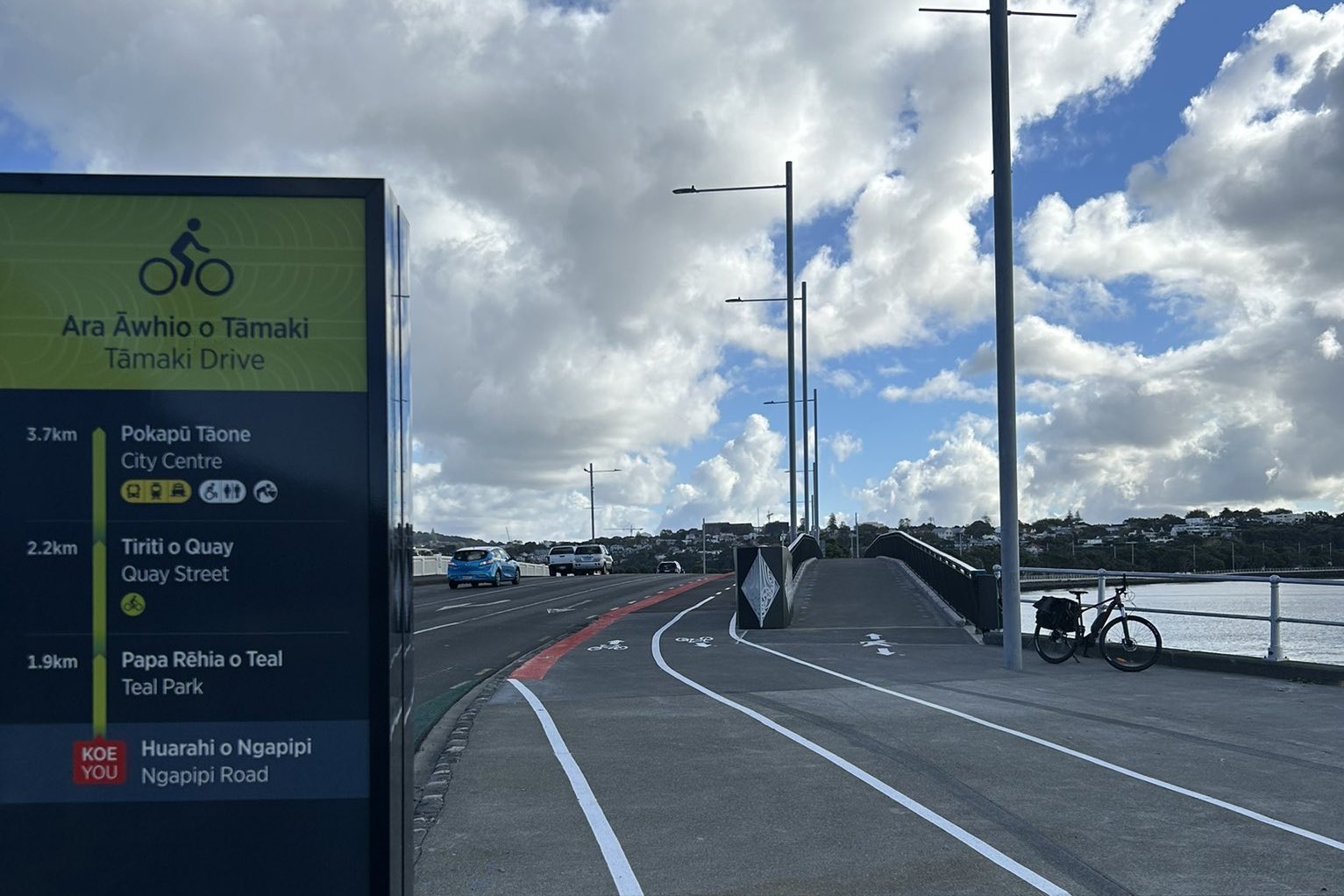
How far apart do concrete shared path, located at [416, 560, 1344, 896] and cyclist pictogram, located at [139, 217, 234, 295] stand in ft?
10.7

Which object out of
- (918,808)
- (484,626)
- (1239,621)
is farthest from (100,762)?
(1239,621)

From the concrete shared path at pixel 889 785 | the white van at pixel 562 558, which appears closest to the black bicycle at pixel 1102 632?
the concrete shared path at pixel 889 785

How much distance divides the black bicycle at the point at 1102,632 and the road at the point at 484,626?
756 centimetres

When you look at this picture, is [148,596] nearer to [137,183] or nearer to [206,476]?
[206,476]

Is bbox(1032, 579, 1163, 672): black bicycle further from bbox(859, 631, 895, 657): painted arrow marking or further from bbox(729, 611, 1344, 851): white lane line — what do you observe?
bbox(729, 611, 1344, 851): white lane line

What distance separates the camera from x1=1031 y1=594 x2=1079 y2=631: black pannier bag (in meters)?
17.0

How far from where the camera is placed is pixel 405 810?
4.16 meters

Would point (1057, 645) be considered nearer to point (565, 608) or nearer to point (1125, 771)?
point (1125, 771)

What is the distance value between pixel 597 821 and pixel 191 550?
4.05m

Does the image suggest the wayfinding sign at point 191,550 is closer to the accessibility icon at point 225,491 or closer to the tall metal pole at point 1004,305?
the accessibility icon at point 225,491

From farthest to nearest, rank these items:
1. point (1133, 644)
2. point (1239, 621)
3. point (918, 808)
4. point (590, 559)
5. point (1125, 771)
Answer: point (1239, 621)
point (590, 559)
point (1133, 644)
point (1125, 771)
point (918, 808)

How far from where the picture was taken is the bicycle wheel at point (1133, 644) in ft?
52.3

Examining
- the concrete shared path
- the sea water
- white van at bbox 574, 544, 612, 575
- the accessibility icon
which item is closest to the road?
the concrete shared path

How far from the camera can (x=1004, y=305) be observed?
17297 millimetres
